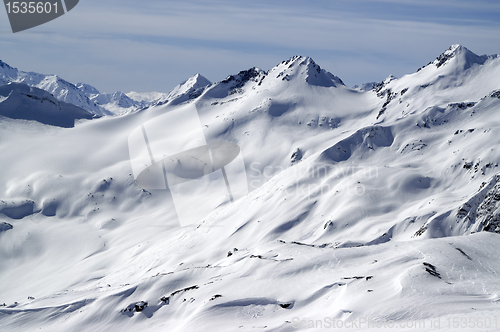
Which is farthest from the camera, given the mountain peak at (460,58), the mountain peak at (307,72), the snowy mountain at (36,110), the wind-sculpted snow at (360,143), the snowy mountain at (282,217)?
the snowy mountain at (36,110)

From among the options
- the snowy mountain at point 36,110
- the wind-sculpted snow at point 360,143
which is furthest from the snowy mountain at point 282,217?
the snowy mountain at point 36,110

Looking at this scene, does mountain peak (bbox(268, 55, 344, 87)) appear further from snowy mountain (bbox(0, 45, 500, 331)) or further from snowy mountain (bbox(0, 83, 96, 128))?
snowy mountain (bbox(0, 83, 96, 128))

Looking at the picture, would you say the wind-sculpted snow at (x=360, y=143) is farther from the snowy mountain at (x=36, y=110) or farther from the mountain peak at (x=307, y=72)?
the snowy mountain at (x=36, y=110)

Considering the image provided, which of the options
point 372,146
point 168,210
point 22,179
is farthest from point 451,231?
point 22,179

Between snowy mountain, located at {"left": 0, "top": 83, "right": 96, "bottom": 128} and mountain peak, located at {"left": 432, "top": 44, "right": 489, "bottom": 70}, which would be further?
snowy mountain, located at {"left": 0, "top": 83, "right": 96, "bottom": 128}

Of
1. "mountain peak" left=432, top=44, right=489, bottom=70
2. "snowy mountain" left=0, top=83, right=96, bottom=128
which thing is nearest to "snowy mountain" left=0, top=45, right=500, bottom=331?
"mountain peak" left=432, top=44, right=489, bottom=70

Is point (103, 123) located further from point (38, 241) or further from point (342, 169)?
point (342, 169)

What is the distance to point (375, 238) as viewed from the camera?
49625 mm

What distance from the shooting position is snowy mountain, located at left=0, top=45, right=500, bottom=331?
26484 millimetres

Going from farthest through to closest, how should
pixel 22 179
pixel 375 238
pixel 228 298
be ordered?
pixel 22 179, pixel 375 238, pixel 228 298

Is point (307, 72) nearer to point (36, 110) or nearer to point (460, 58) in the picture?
point (460, 58)

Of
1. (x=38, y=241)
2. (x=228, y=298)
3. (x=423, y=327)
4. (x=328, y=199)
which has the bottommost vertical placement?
(x=38, y=241)

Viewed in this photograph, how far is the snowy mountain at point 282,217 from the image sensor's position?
26.5m

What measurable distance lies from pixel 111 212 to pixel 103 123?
78414mm
